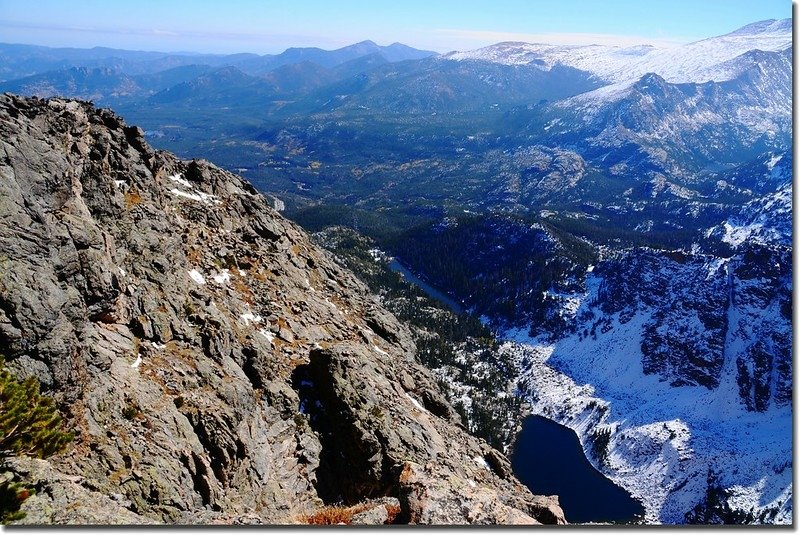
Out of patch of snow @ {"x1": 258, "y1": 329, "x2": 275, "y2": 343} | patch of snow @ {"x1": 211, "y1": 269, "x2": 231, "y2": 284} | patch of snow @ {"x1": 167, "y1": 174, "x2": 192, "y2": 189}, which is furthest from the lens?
patch of snow @ {"x1": 167, "y1": 174, "x2": 192, "y2": 189}

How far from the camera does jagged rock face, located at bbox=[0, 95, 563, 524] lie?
86.8 feet

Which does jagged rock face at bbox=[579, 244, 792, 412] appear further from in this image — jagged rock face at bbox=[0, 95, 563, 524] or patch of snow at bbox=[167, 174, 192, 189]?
patch of snow at bbox=[167, 174, 192, 189]

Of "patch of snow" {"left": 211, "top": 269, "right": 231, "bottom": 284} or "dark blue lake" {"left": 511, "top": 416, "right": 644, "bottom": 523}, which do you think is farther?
"dark blue lake" {"left": 511, "top": 416, "right": 644, "bottom": 523}

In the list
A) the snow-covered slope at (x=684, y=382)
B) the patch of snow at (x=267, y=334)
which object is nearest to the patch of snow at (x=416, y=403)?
the patch of snow at (x=267, y=334)

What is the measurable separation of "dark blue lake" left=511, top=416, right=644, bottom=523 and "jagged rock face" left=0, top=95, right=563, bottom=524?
77.7 m

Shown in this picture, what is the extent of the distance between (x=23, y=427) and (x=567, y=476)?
134m

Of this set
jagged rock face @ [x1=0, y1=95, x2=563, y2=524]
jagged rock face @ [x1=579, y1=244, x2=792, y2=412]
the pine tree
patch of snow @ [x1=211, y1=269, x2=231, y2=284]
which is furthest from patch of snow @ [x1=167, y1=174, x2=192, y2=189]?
jagged rock face @ [x1=579, y1=244, x2=792, y2=412]

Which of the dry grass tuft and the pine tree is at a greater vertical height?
the pine tree

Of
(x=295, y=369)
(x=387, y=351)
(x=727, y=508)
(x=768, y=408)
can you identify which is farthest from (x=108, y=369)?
(x=768, y=408)

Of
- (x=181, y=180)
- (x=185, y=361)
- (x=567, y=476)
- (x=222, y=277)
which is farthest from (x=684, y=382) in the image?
(x=185, y=361)

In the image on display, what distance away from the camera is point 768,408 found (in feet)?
456

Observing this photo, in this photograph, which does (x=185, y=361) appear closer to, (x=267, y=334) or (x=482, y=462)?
(x=267, y=334)

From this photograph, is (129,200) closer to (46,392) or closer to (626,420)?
(46,392)

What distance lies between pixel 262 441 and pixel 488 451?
28.2 metres
